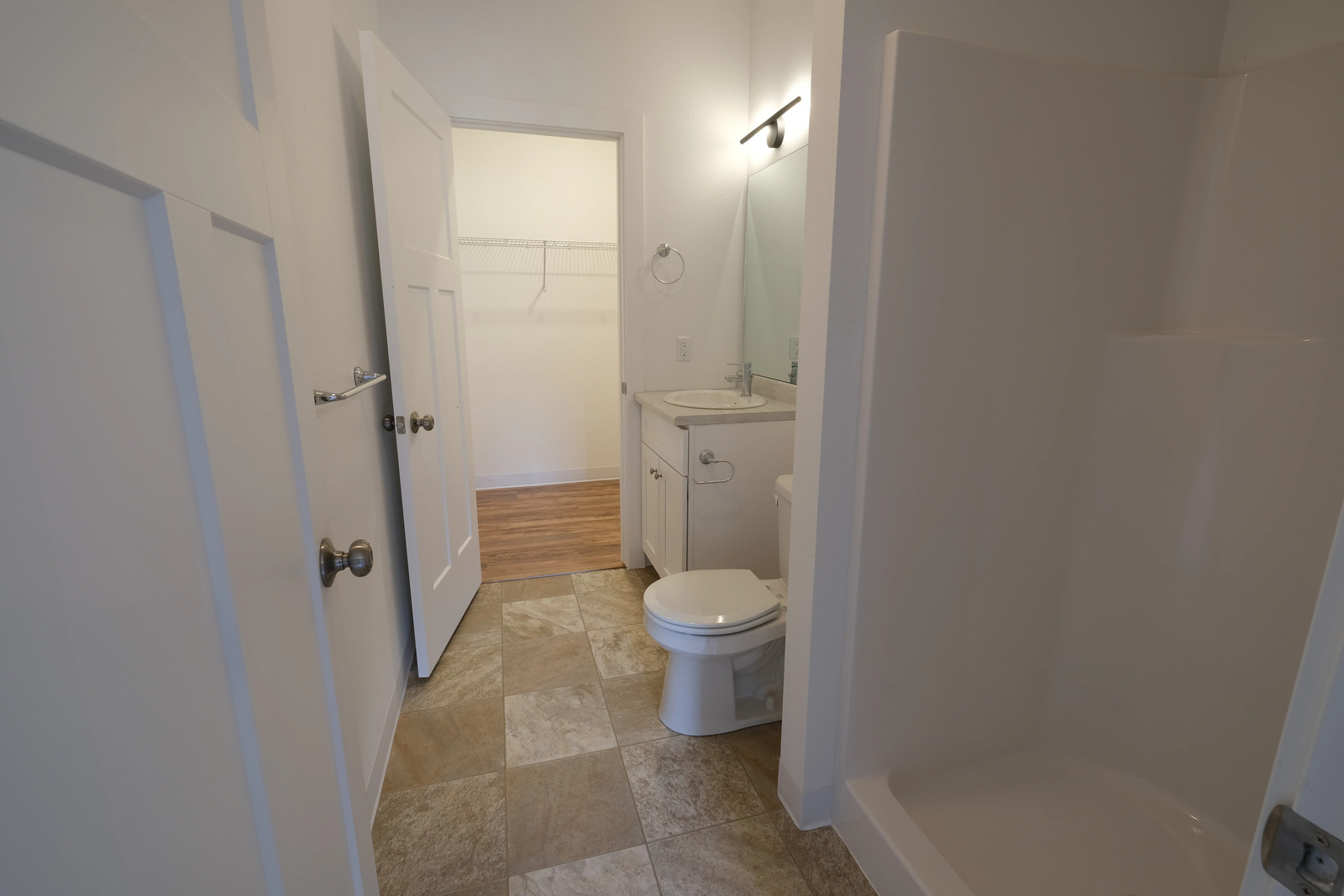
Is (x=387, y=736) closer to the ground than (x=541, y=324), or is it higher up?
closer to the ground

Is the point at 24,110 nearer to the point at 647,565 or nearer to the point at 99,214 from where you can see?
the point at 99,214

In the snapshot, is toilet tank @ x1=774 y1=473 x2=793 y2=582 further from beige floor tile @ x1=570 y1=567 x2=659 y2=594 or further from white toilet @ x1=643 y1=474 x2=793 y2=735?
beige floor tile @ x1=570 y1=567 x2=659 y2=594

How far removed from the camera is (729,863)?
134 cm

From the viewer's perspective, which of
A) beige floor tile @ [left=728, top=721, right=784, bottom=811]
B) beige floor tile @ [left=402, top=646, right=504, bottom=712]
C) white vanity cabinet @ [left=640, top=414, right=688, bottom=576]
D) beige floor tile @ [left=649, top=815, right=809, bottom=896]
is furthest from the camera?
white vanity cabinet @ [left=640, top=414, right=688, bottom=576]

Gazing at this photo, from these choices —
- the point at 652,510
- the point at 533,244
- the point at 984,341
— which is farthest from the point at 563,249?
the point at 984,341

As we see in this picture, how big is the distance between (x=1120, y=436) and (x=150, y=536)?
1.65 m

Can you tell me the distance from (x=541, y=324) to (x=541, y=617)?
2.24 meters

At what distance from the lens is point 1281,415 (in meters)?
1.11

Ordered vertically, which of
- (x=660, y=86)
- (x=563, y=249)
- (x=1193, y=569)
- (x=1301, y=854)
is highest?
(x=660, y=86)

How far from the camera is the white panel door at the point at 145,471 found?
1.09 ft

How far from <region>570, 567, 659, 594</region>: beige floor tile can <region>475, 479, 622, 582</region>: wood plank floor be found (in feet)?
0.23

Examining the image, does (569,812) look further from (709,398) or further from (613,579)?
(709,398)

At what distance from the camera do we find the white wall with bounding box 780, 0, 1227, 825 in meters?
1.10

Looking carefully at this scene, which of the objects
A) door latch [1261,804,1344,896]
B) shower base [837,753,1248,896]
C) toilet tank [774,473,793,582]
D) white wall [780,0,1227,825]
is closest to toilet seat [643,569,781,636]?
toilet tank [774,473,793,582]
